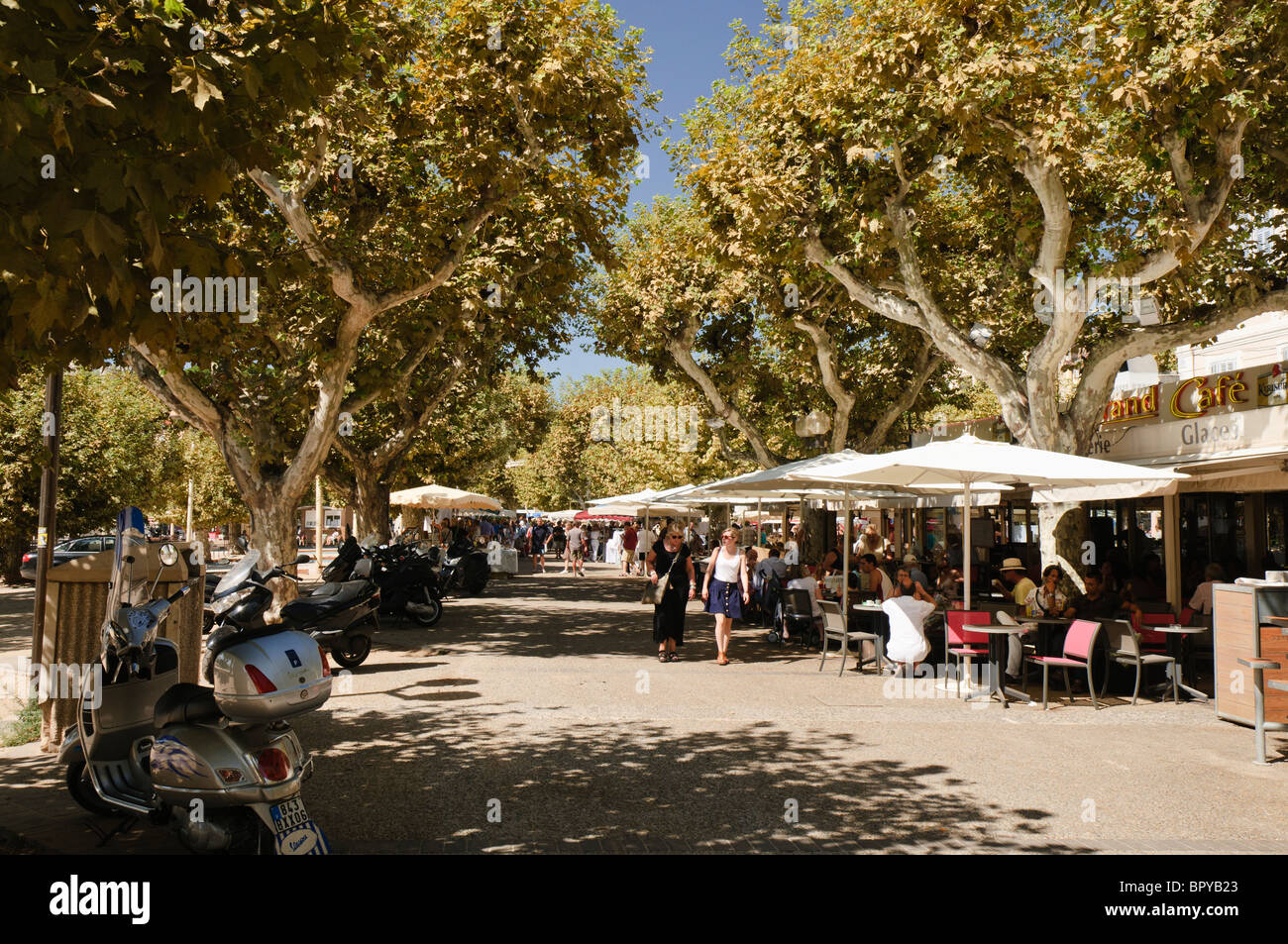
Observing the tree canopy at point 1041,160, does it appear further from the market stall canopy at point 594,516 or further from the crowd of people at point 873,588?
the market stall canopy at point 594,516

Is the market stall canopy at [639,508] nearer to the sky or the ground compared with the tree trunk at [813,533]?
nearer to the sky

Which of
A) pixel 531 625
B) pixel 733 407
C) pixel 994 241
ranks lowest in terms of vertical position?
pixel 531 625

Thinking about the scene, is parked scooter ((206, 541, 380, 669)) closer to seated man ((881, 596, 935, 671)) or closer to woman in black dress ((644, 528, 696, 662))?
woman in black dress ((644, 528, 696, 662))

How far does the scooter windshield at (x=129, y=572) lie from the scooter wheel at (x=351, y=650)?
21.1 ft

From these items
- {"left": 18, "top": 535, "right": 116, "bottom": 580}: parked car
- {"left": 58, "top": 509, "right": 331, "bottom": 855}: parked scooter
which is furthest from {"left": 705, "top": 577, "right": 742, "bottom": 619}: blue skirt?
{"left": 18, "top": 535, "right": 116, "bottom": 580}: parked car

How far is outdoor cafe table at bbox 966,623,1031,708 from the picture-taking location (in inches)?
373

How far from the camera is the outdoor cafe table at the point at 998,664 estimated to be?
948cm

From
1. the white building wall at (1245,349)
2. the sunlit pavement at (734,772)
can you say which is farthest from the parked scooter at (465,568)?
the white building wall at (1245,349)

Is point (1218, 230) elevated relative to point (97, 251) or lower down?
elevated

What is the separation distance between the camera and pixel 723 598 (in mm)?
12078

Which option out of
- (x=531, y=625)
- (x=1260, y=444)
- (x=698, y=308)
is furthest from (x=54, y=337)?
(x=698, y=308)

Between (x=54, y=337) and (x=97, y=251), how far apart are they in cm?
167

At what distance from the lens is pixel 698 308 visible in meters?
23.6

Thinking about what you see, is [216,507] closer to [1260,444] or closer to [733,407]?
[733,407]
